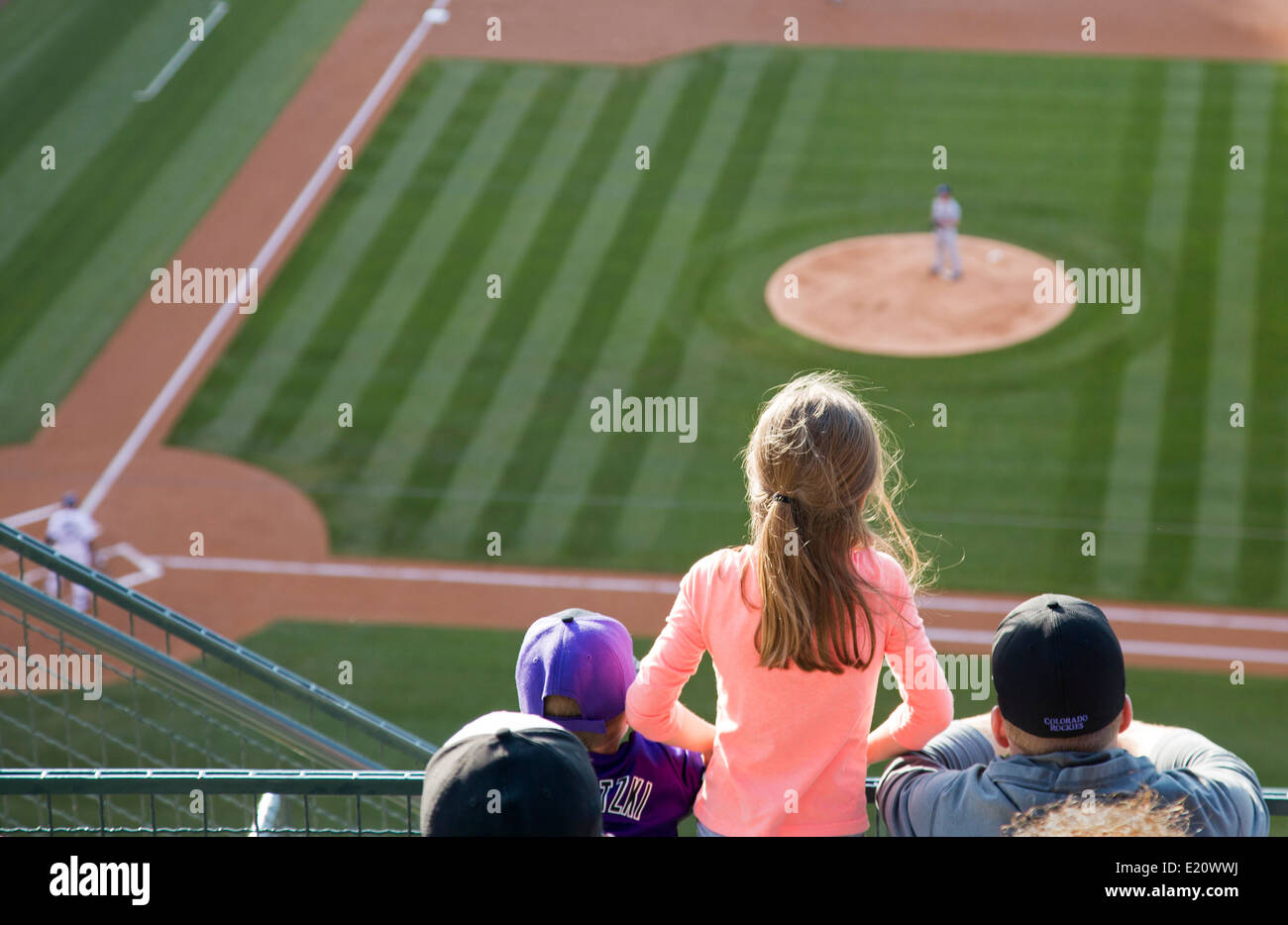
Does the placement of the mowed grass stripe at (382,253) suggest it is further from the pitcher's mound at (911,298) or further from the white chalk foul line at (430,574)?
the pitcher's mound at (911,298)

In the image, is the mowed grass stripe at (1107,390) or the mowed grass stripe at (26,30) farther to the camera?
the mowed grass stripe at (26,30)

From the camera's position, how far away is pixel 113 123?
2544 centimetres

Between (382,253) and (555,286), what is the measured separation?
2.55m

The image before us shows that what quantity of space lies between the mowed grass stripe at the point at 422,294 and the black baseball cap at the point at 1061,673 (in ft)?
47.6

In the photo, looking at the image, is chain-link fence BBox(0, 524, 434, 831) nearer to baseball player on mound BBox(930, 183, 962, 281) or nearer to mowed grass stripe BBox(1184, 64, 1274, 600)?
mowed grass stripe BBox(1184, 64, 1274, 600)

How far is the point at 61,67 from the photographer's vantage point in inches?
1054

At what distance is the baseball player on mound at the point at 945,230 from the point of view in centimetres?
2014

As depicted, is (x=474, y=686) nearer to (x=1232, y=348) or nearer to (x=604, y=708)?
(x=1232, y=348)

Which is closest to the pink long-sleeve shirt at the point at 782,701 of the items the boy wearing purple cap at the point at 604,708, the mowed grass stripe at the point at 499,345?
the boy wearing purple cap at the point at 604,708

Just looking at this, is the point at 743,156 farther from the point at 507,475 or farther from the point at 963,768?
the point at 963,768

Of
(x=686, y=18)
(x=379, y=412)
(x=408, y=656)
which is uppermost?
(x=686, y=18)

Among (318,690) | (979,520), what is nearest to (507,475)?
(979,520)
